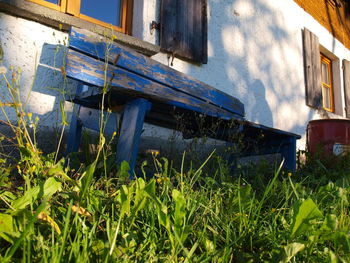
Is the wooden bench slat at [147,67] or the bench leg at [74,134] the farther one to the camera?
the bench leg at [74,134]

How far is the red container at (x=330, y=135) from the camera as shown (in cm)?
417

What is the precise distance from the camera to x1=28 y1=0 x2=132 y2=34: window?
287cm

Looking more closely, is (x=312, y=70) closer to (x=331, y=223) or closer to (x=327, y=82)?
(x=327, y=82)

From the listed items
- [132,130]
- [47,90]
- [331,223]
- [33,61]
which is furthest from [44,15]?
[331,223]

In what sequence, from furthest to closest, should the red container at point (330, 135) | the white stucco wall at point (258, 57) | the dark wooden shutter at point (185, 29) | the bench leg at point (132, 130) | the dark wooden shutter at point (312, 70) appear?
the dark wooden shutter at point (312, 70)
the red container at point (330, 135)
the white stucco wall at point (258, 57)
the dark wooden shutter at point (185, 29)
the bench leg at point (132, 130)

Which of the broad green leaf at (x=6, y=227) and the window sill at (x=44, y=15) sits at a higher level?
the window sill at (x=44, y=15)

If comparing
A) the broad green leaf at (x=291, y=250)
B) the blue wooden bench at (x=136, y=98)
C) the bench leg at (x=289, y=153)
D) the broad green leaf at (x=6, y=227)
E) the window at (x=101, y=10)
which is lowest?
the broad green leaf at (x=291, y=250)

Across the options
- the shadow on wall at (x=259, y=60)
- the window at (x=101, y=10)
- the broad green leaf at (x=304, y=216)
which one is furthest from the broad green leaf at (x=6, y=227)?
the shadow on wall at (x=259, y=60)

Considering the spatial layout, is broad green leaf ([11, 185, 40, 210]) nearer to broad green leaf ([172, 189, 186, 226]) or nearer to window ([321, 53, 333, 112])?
broad green leaf ([172, 189, 186, 226])

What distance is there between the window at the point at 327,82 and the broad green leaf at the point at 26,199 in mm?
6456

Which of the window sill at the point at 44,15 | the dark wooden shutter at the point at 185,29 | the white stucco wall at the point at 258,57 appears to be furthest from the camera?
the white stucco wall at the point at 258,57

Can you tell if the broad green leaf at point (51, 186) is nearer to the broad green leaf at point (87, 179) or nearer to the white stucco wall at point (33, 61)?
the broad green leaf at point (87, 179)

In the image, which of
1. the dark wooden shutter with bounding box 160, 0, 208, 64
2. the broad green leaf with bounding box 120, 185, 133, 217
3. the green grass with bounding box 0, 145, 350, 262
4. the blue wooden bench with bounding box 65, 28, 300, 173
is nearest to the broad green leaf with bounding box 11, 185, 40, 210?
A: the green grass with bounding box 0, 145, 350, 262

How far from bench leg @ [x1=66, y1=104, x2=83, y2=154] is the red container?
2.76 m
